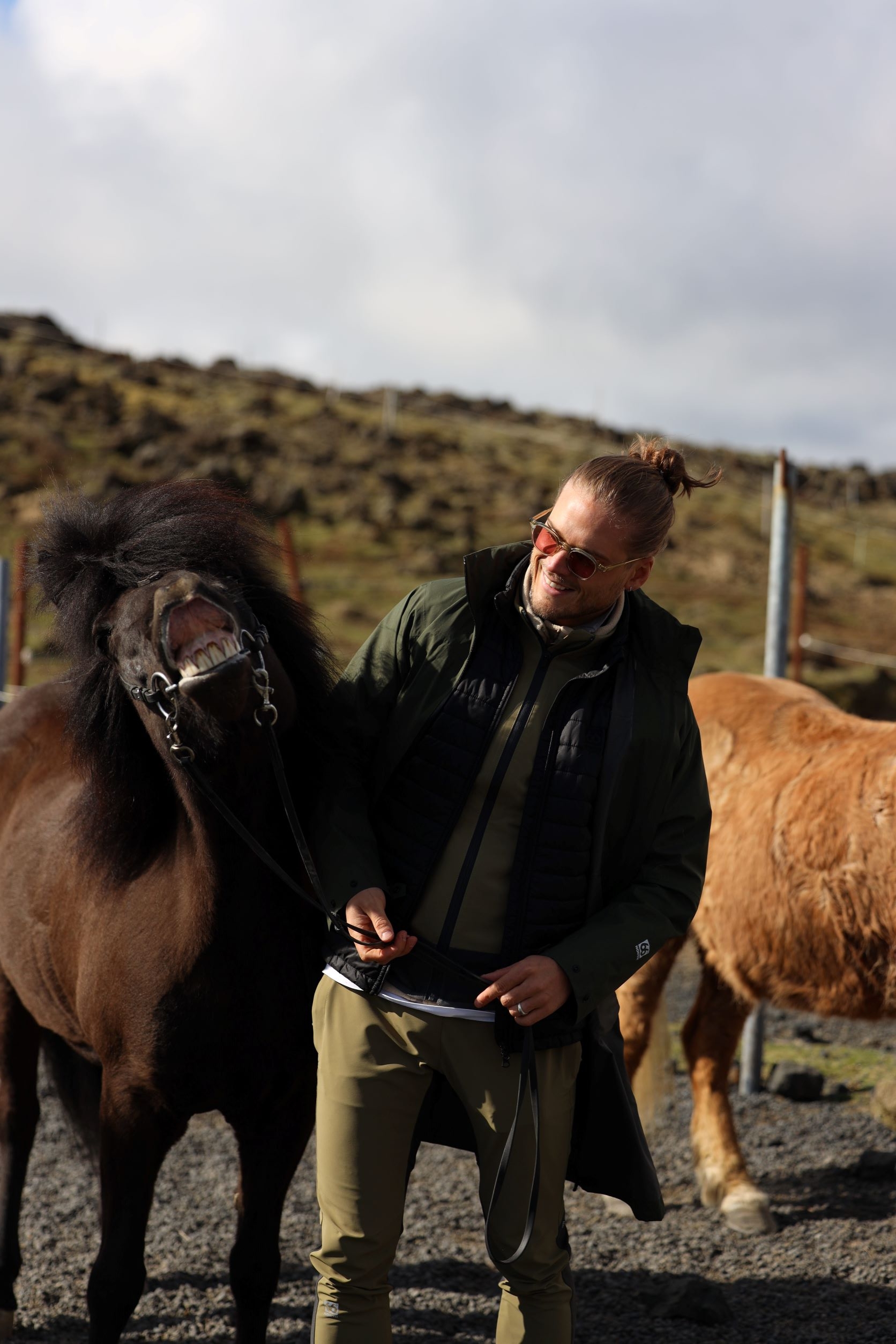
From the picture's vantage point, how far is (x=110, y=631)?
217 centimetres

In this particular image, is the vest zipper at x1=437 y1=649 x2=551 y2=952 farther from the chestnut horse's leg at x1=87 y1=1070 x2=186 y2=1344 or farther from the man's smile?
the chestnut horse's leg at x1=87 y1=1070 x2=186 y2=1344

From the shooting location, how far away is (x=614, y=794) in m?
2.00

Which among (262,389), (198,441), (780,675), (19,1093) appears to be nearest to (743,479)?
(262,389)

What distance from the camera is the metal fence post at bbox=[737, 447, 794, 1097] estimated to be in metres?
4.79

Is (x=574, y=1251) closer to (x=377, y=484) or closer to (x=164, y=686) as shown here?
(x=164, y=686)

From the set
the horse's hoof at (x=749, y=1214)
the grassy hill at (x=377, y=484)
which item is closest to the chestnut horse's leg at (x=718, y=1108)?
the horse's hoof at (x=749, y=1214)

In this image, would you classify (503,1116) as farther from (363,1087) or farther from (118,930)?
(118,930)

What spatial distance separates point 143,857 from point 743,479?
43350 millimetres

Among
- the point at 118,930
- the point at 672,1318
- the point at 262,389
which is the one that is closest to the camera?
the point at 118,930

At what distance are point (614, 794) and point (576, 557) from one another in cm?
44

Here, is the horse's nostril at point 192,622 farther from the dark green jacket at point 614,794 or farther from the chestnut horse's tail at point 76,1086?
the chestnut horse's tail at point 76,1086

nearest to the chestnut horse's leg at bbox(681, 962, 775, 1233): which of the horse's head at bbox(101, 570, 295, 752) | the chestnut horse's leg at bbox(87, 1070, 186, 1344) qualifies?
the chestnut horse's leg at bbox(87, 1070, 186, 1344)

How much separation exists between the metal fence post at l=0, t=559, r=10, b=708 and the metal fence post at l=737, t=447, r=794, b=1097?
401 cm

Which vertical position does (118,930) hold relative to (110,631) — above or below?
below
